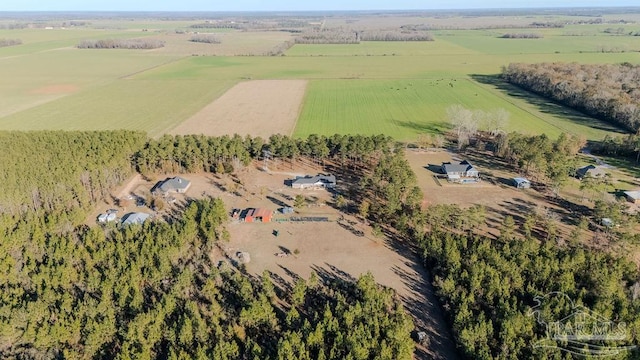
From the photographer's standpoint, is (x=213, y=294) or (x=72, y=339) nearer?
(x=72, y=339)

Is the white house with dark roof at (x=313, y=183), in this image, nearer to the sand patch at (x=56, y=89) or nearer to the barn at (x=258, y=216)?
the barn at (x=258, y=216)

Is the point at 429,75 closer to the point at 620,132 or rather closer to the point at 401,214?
the point at 620,132

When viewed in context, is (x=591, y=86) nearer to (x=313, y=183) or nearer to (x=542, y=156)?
(x=542, y=156)

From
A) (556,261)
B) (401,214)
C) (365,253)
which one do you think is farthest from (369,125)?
(556,261)

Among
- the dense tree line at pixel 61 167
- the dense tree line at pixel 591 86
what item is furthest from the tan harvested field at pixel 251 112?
the dense tree line at pixel 591 86

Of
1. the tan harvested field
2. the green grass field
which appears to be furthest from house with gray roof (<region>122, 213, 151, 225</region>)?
the green grass field

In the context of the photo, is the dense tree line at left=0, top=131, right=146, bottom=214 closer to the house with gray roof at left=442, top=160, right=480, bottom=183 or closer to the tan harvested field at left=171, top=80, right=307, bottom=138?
the tan harvested field at left=171, top=80, right=307, bottom=138

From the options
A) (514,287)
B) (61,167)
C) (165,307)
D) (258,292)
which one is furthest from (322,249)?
(61,167)
